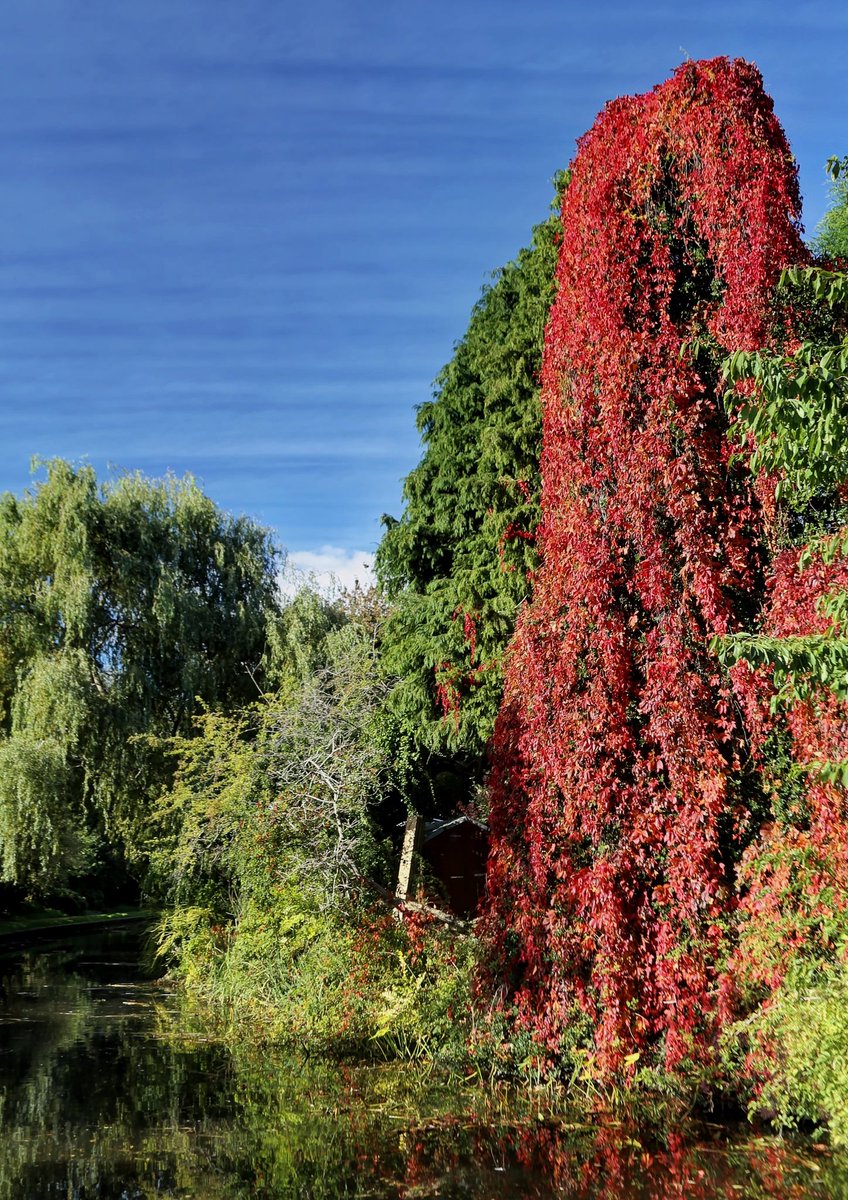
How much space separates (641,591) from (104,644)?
1266 cm

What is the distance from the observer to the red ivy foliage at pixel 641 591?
8180 mm

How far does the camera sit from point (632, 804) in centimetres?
845

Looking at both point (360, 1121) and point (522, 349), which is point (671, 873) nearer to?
point (360, 1121)

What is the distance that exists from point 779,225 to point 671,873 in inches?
236

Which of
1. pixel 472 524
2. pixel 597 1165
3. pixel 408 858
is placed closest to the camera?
pixel 597 1165

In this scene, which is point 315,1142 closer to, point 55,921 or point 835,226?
point 835,226

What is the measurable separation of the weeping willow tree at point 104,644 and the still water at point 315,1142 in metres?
6.69

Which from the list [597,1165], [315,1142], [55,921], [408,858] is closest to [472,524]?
[408,858]

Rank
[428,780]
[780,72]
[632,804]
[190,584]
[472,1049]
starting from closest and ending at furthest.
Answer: [632,804], [472,1049], [780,72], [428,780], [190,584]

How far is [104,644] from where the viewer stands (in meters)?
18.6

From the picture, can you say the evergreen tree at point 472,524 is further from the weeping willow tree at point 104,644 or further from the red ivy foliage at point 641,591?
the weeping willow tree at point 104,644

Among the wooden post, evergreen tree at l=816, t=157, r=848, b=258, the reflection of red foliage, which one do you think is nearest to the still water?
the reflection of red foliage

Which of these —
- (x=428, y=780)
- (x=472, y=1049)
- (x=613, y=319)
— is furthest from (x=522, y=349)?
(x=472, y=1049)

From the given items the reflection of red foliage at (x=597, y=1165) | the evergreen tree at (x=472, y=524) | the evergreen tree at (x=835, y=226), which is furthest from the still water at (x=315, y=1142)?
the evergreen tree at (x=835, y=226)
